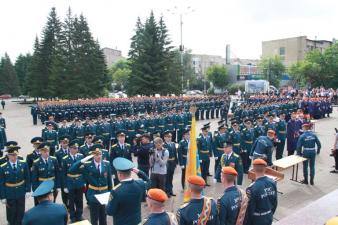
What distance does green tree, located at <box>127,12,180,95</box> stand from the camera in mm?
41781

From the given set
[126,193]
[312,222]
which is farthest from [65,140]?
[312,222]

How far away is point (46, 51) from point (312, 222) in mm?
51344

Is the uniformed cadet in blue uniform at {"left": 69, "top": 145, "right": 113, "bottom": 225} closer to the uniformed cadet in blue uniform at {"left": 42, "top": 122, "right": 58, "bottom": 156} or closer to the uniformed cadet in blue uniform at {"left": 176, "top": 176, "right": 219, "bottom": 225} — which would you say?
the uniformed cadet in blue uniform at {"left": 176, "top": 176, "right": 219, "bottom": 225}

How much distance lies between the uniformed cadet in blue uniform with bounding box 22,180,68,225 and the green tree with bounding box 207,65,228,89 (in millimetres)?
66556

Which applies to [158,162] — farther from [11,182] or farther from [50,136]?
[50,136]

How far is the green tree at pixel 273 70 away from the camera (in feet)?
207

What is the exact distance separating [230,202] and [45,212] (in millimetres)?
2286

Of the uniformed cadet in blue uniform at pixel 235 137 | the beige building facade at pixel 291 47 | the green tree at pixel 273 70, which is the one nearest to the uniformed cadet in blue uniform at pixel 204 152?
the uniformed cadet in blue uniform at pixel 235 137

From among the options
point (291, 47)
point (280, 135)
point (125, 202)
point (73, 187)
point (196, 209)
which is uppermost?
point (291, 47)

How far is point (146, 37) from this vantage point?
41844mm

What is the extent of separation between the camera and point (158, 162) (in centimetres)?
813

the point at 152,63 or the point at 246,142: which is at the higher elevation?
the point at 152,63

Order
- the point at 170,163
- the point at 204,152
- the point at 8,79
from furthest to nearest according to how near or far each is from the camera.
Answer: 1. the point at 8,79
2. the point at 204,152
3. the point at 170,163

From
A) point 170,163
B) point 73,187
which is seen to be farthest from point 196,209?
point 170,163
